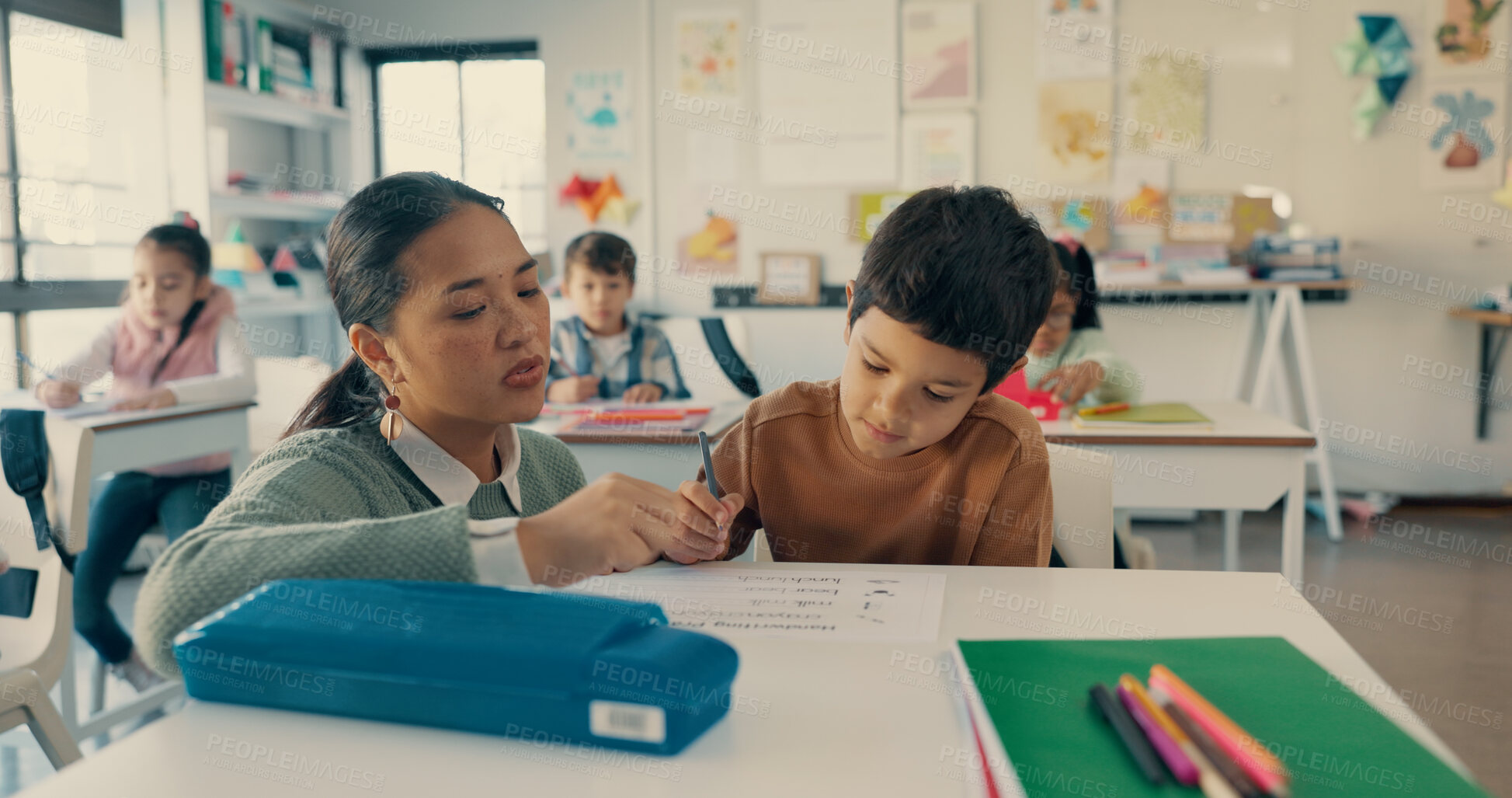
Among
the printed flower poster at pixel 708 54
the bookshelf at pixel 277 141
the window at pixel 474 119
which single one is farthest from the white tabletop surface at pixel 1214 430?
the bookshelf at pixel 277 141

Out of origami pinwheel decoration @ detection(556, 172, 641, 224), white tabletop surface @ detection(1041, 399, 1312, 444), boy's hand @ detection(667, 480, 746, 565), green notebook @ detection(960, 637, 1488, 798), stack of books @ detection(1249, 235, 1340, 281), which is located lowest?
white tabletop surface @ detection(1041, 399, 1312, 444)

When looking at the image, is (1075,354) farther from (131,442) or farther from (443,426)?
(131,442)

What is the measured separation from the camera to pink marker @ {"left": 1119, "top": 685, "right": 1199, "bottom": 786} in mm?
536

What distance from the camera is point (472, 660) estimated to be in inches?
23.9

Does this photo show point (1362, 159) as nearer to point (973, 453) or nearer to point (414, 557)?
point (973, 453)

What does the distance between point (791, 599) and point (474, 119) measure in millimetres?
4679

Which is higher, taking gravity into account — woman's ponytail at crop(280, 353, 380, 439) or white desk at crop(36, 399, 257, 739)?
woman's ponytail at crop(280, 353, 380, 439)

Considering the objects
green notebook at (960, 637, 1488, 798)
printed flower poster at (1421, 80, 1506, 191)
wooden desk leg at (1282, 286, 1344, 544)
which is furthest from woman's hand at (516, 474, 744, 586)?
printed flower poster at (1421, 80, 1506, 191)

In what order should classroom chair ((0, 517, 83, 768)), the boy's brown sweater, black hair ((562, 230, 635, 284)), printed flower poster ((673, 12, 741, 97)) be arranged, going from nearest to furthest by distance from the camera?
the boy's brown sweater, classroom chair ((0, 517, 83, 768)), black hair ((562, 230, 635, 284)), printed flower poster ((673, 12, 741, 97))

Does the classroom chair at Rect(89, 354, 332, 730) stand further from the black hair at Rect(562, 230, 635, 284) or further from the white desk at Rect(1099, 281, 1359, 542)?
the white desk at Rect(1099, 281, 1359, 542)

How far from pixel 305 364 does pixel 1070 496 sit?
9.39 ft

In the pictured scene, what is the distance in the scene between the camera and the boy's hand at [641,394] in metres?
3.03

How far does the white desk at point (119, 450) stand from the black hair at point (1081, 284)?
7.20ft

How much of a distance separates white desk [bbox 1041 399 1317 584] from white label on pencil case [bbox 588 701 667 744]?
1763 mm
